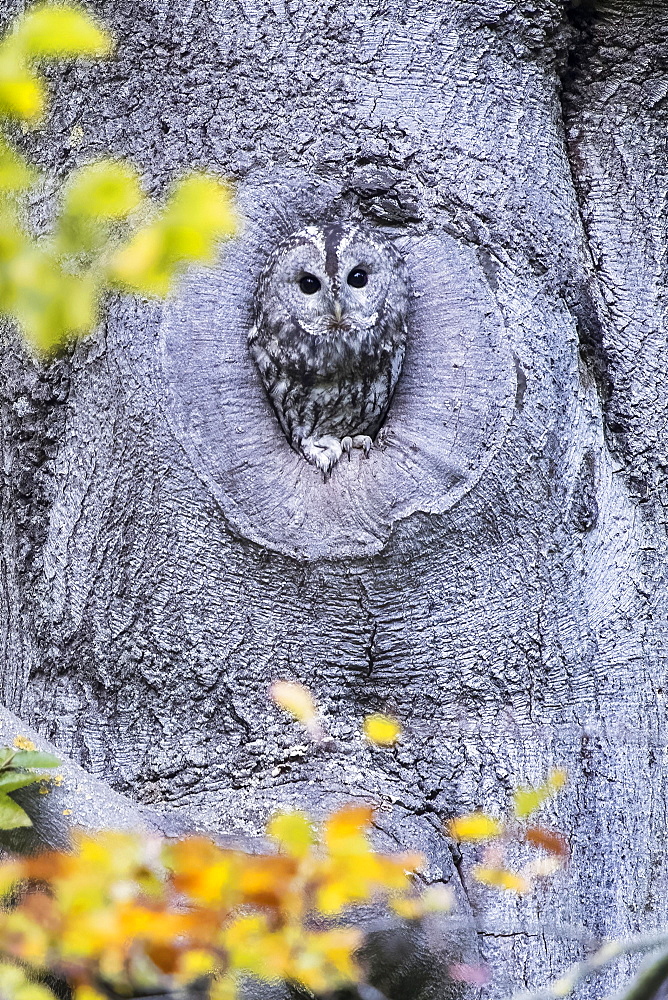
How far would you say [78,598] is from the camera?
1516 mm

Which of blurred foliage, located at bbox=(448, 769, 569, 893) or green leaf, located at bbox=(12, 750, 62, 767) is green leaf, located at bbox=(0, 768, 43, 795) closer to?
green leaf, located at bbox=(12, 750, 62, 767)

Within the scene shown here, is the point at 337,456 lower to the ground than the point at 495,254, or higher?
lower

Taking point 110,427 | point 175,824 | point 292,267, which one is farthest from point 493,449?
point 175,824

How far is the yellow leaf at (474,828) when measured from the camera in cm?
137

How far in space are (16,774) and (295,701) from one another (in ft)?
1.37

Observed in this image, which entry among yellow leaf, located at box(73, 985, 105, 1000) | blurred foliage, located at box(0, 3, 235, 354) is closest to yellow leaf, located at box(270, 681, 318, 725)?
yellow leaf, located at box(73, 985, 105, 1000)

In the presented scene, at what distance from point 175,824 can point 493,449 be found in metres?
0.70

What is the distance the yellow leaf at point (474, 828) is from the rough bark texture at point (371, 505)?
0.02 meters

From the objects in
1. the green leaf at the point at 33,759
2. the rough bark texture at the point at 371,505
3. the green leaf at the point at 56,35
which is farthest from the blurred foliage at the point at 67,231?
the green leaf at the point at 33,759

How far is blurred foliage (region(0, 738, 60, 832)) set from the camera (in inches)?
45.4

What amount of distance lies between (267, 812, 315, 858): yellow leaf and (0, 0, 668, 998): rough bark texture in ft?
0.16

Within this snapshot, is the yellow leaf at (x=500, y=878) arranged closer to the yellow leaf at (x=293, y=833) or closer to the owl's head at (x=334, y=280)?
the yellow leaf at (x=293, y=833)

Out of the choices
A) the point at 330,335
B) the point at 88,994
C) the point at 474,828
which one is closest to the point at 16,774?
the point at 88,994

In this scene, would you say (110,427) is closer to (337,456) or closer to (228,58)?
(337,456)
